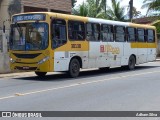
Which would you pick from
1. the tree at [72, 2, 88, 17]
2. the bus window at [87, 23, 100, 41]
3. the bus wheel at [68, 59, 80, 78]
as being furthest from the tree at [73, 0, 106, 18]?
the bus wheel at [68, 59, 80, 78]

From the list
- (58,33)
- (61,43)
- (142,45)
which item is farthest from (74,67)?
(142,45)

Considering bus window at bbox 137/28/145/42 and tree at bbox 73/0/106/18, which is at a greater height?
tree at bbox 73/0/106/18

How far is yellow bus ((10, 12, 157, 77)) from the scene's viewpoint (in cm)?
1670

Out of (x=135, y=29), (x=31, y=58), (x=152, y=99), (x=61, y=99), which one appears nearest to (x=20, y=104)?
(x=61, y=99)

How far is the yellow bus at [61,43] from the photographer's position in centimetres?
1670

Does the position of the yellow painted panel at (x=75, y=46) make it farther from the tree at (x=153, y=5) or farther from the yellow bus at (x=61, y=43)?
the tree at (x=153, y=5)

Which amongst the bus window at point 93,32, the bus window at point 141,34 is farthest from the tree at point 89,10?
the bus window at point 93,32

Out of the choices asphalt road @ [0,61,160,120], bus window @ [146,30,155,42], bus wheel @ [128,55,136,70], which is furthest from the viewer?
bus window @ [146,30,155,42]

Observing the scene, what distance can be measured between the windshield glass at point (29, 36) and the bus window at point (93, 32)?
328 cm

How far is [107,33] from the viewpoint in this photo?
2103cm

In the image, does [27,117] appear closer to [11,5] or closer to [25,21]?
[25,21]

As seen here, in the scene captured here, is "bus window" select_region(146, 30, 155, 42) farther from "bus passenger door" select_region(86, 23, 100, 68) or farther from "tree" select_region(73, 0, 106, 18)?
"tree" select_region(73, 0, 106, 18)

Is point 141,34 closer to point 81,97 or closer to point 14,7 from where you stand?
point 14,7

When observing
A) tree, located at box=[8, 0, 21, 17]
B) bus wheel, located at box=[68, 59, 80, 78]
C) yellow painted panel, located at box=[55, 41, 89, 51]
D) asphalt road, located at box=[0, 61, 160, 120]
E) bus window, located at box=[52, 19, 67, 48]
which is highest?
tree, located at box=[8, 0, 21, 17]
